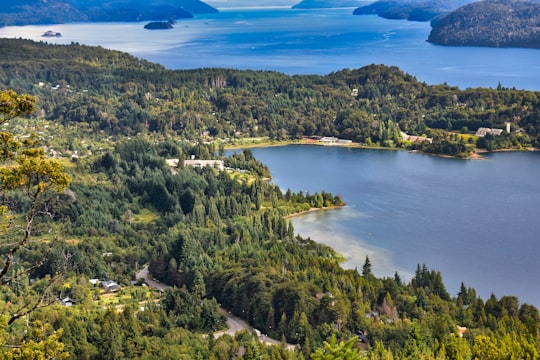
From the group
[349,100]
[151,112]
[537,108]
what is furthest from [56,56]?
[537,108]

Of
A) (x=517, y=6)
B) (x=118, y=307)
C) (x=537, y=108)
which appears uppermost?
(x=517, y=6)

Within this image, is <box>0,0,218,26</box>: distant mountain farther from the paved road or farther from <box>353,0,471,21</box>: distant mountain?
the paved road

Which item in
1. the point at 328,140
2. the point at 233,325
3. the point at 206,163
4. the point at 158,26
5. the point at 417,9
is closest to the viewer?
the point at 233,325

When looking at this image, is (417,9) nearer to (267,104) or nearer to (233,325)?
(267,104)

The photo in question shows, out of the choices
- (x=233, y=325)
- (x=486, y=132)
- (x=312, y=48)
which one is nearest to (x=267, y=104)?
(x=486, y=132)

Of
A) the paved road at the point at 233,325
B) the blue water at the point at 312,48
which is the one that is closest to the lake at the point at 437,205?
the blue water at the point at 312,48

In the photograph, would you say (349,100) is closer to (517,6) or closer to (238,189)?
(238,189)
